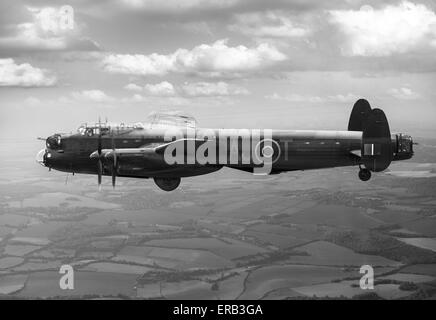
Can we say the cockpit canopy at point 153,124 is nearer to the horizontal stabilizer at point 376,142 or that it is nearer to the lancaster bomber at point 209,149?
the lancaster bomber at point 209,149

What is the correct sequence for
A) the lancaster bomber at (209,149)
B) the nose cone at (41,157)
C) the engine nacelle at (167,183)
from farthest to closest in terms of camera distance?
the nose cone at (41,157)
the engine nacelle at (167,183)
the lancaster bomber at (209,149)

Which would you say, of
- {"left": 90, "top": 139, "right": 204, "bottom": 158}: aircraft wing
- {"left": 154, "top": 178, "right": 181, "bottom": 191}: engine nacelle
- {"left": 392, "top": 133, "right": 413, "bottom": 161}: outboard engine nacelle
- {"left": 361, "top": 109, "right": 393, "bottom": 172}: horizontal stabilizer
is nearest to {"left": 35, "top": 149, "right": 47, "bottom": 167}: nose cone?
{"left": 90, "top": 139, "right": 204, "bottom": 158}: aircraft wing

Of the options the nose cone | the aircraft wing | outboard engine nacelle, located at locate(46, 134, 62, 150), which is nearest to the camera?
the aircraft wing

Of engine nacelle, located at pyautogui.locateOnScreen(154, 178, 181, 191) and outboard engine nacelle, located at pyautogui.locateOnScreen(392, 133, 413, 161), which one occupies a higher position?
outboard engine nacelle, located at pyautogui.locateOnScreen(392, 133, 413, 161)

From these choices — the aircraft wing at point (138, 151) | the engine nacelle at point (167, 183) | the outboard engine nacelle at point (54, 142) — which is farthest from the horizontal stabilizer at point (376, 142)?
the outboard engine nacelle at point (54, 142)

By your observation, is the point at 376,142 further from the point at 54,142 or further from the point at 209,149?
the point at 54,142

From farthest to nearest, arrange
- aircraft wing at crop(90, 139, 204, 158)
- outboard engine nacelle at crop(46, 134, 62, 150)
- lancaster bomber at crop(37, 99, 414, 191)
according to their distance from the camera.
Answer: outboard engine nacelle at crop(46, 134, 62, 150)
lancaster bomber at crop(37, 99, 414, 191)
aircraft wing at crop(90, 139, 204, 158)

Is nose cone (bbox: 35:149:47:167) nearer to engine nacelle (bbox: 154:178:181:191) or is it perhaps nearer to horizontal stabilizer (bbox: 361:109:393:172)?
engine nacelle (bbox: 154:178:181:191)

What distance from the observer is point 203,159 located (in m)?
29.8

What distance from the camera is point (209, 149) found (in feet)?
98.4

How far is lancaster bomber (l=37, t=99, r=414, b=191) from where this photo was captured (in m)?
29.1

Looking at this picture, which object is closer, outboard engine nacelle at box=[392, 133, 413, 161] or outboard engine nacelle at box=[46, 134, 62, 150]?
outboard engine nacelle at box=[392, 133, 413, 161]

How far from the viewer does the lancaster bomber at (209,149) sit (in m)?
29.1
